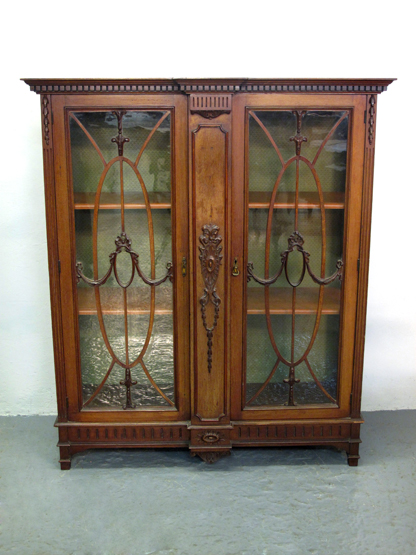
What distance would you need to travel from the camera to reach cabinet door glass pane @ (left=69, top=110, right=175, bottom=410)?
5.63 ft

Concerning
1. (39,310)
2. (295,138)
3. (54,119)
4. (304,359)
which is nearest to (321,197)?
(295,138)

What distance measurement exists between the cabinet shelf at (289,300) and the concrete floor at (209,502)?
1.96ft

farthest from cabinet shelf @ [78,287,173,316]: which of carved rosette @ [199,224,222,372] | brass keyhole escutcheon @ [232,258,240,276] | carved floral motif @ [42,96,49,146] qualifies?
carved floral motif @ [42,96,49,146]

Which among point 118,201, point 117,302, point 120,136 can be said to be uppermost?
point 120,136

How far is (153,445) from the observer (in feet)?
6.16

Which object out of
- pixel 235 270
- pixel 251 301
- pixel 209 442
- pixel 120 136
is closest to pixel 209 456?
pixel 209 442

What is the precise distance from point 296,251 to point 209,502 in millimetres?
948

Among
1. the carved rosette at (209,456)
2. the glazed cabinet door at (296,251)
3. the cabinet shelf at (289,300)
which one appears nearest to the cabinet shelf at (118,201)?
the glazed cabinet door at (296,251)

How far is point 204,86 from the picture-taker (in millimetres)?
1629

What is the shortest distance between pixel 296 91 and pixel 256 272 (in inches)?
25.9

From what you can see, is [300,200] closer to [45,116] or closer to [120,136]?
[120,136]

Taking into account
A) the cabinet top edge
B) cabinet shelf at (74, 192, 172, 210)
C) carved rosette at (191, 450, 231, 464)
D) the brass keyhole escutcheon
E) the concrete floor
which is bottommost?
the concrete floor

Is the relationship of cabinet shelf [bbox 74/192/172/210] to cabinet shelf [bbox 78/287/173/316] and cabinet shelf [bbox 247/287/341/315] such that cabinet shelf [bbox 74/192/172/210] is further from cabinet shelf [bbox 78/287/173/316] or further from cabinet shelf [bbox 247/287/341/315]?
cabinet shelf [bbox 247/287/341/315]

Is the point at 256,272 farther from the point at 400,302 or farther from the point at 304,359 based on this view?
the point at 400,302
